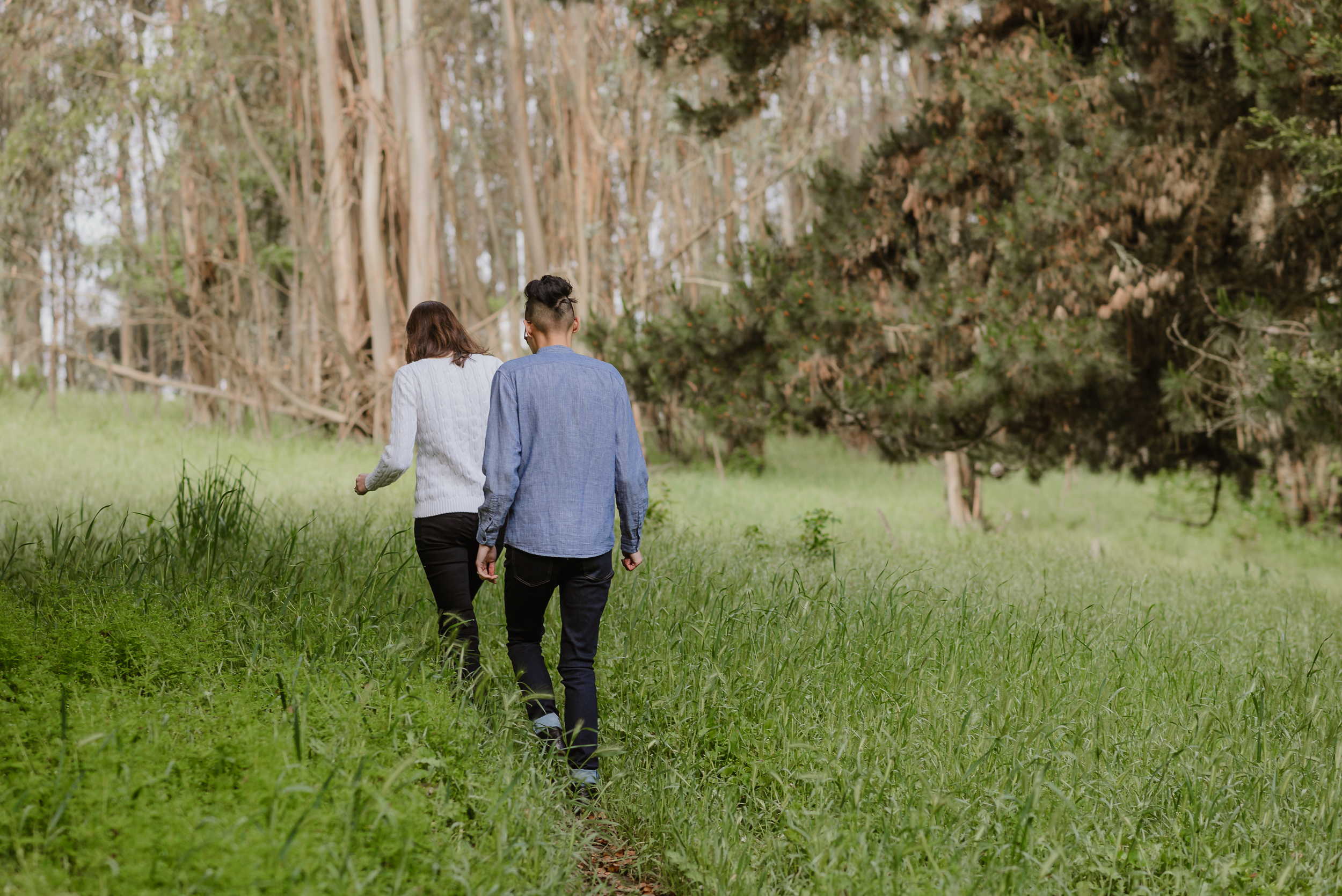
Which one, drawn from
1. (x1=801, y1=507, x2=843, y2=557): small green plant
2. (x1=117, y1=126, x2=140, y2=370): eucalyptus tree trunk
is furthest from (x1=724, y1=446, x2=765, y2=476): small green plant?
(x1=117, y1=126, x2=140, y2=370): eucalyptus tree trunk

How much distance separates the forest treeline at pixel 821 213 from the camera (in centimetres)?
898

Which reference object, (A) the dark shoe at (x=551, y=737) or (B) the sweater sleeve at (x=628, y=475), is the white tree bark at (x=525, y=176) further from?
(A) the dark shoe at (x=551, y=737)

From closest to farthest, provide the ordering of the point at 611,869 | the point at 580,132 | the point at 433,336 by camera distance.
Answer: the point at 611,869
the point at 433,336
the point at 580,132

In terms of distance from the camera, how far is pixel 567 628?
3838 millimetres

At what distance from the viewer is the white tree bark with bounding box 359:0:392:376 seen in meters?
16.5

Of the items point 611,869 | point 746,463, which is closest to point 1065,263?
point 611,869

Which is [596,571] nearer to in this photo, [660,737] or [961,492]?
[660,737]

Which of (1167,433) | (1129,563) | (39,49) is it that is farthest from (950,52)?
(39,49)

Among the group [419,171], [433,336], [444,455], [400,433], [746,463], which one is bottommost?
[746,463]

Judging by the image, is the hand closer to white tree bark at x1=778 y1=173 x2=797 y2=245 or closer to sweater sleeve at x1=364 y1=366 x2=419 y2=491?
sweater sleeve at x1=364 y1=366 x2=419 y2=491

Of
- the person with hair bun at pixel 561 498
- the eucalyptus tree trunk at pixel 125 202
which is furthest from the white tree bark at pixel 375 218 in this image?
the person with hair bun at pixel 561 498

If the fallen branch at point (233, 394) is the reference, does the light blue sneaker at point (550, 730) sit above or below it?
below

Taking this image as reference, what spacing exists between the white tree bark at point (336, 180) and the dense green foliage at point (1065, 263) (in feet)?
27.2

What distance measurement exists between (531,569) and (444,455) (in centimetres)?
84
